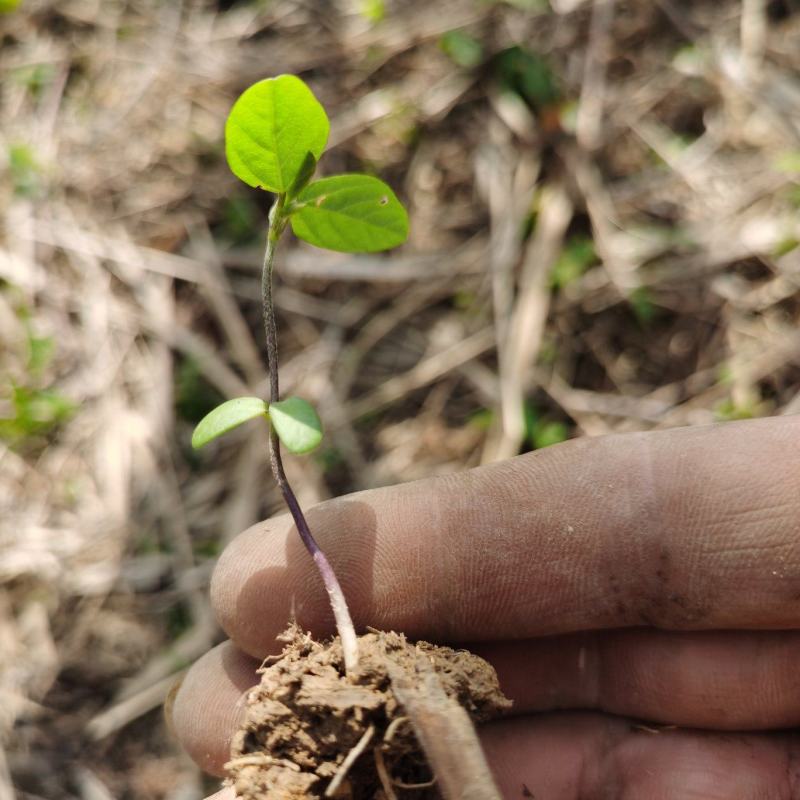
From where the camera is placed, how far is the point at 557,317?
2916 millimetres

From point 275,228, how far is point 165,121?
Answer: 1.92 metres

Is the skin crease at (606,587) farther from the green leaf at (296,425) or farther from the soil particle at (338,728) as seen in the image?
the green leaf at (296,425)

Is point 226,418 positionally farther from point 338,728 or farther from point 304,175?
point 338,728

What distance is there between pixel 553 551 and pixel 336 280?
4.77 feet

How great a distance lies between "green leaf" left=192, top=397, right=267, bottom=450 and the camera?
152 centimetres

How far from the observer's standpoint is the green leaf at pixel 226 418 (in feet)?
4.98

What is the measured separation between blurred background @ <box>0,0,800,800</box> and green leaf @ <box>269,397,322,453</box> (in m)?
1.19

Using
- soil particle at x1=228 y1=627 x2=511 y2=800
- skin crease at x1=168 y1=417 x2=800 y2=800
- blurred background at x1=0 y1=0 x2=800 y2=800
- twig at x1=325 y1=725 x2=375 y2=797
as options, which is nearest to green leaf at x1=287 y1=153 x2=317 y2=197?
skin crease at x1=168 y1=417 x2=800 y2=800

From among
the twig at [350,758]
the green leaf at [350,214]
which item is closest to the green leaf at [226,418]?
the green leaf at [350,214]

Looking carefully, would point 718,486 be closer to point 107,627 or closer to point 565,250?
point 565,250

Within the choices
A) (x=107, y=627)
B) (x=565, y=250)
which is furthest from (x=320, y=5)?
(x=107, y=627)

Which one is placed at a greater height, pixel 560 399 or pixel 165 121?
pixel 165 121

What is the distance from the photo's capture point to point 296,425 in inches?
58.8

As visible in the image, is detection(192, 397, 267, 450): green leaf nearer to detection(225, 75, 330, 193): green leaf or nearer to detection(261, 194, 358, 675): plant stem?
detection(261, 194, 358, 675): plant stem
